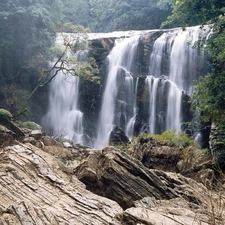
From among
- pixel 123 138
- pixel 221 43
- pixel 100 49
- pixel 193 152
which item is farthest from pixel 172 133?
pixel 100 49

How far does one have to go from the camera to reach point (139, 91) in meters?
20.8

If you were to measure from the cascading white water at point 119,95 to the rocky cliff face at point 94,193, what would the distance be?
503 inches

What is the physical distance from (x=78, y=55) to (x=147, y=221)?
2018 centimetres

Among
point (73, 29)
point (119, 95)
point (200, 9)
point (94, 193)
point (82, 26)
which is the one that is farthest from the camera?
point (119, 95)

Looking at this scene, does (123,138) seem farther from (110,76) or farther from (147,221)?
(147,221)

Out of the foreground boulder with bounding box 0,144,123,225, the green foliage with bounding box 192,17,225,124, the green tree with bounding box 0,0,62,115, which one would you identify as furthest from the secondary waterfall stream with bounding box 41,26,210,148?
the foreground boulder with bounding box 0,144,123,225

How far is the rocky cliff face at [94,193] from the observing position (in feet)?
13.7

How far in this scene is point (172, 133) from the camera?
13414mm

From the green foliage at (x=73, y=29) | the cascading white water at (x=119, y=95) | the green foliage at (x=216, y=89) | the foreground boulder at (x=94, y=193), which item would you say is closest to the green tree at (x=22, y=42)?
the green foliage at (x=73, y=29)

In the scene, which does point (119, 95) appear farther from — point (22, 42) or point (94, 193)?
point (94, 193)

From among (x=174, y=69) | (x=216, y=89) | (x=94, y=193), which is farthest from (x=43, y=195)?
(x=174, y=69)

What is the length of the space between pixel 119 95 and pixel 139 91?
5.21ft

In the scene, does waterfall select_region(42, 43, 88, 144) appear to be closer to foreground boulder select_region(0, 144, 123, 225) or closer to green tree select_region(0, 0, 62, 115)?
green tree select_region(0, 0, 62, 115)

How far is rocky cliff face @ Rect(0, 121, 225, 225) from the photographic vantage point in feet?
13.7
